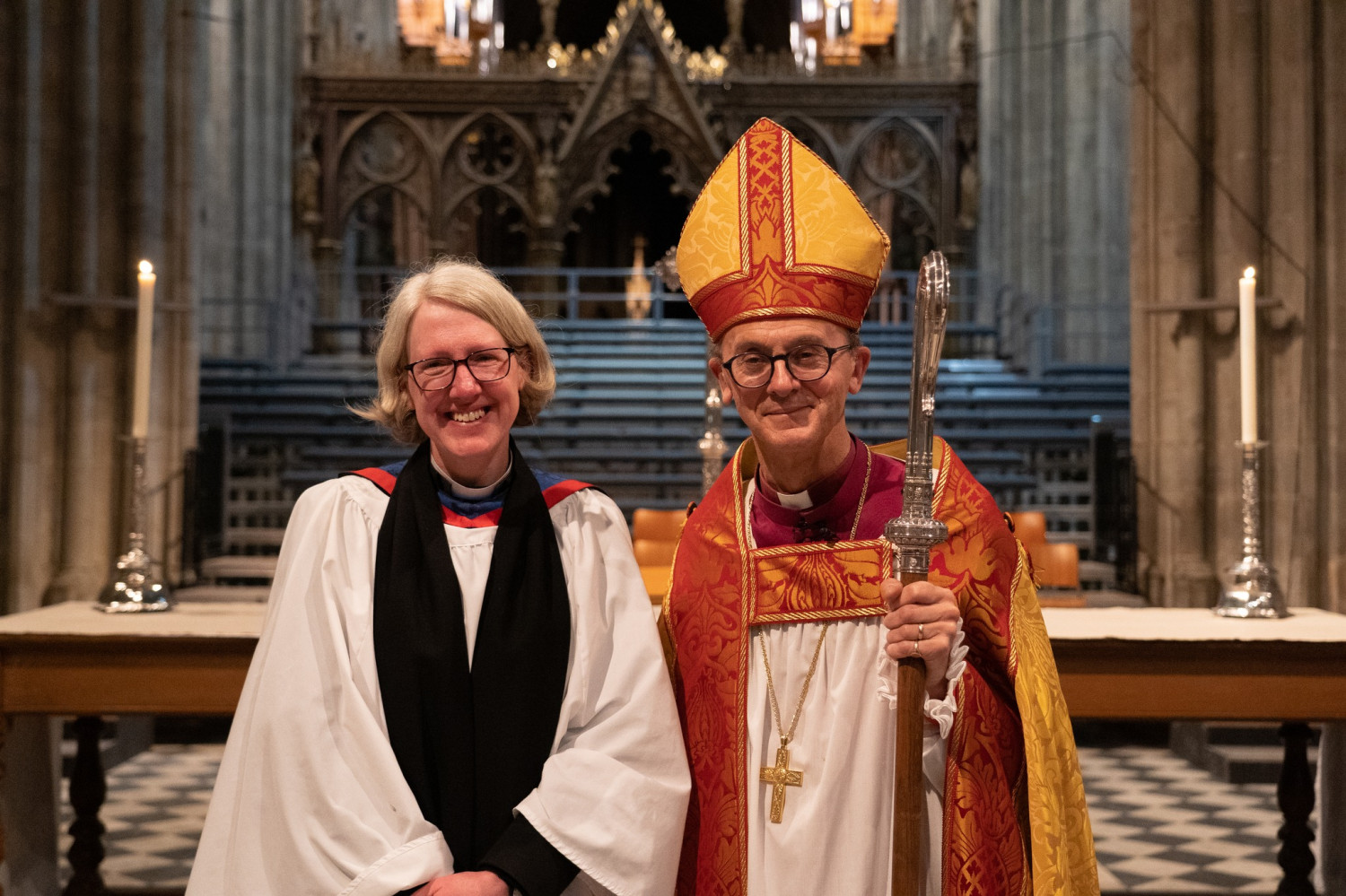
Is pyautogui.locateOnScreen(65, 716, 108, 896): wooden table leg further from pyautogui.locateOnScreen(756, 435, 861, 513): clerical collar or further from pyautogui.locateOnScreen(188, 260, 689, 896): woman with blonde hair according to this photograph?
pyautogui.locateOnScreen(756, 435, 861, 513): clerical collar

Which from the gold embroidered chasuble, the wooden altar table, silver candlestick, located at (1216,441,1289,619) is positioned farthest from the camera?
silver candlestick, located at (1216,441,1289,619)

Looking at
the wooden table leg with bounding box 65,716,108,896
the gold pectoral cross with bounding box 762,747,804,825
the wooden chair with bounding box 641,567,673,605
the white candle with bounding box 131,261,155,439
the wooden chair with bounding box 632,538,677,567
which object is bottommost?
the wooden table leg with bounding box 65,716,108,896

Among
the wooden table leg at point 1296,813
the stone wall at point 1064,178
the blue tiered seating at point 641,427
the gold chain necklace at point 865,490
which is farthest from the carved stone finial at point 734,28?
the gold chain necklace at point 865,490

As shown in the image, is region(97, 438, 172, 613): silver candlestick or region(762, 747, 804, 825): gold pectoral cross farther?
region(97, 438, 172, 613): silver candlestick

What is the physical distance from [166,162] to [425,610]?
6624 mm

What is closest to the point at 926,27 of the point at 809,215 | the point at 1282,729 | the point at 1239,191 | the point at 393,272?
the point at 393,272

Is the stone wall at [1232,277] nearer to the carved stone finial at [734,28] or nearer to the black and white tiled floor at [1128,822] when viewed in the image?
the black and white tiled floor at [1128,822]

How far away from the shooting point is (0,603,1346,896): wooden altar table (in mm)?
2779

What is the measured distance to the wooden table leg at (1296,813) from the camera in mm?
3332

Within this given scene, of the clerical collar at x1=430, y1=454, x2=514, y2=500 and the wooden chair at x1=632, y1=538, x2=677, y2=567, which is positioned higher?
the clerical collar at x1=430, y1=454, x2=514, y2=500

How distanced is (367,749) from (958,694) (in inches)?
34.1

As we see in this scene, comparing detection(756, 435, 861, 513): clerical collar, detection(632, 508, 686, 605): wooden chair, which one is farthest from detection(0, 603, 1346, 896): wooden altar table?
detection(632, 508, 686, 605): wooden chair

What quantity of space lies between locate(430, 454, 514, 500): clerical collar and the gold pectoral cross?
0.61 m

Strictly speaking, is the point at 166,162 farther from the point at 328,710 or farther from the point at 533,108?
the point at 533,108
